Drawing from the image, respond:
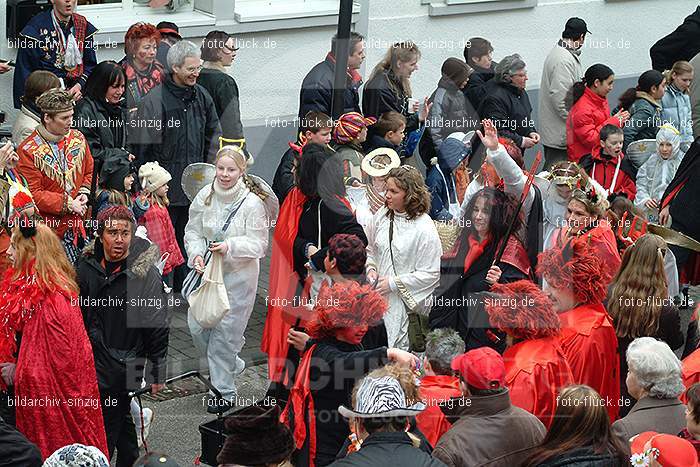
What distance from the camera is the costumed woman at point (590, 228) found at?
27.2 ft

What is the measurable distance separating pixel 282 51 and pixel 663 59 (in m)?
4.66

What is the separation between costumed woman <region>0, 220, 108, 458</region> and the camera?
7.15 m

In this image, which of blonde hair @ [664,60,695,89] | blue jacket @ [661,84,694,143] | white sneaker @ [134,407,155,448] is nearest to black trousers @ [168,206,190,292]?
white sneaker @ [134,407,155,448]

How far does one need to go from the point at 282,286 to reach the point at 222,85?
8.63 ft

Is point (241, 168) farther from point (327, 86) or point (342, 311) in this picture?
point (327, 86)

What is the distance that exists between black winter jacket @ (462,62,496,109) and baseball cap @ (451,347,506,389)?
6490 millimetres

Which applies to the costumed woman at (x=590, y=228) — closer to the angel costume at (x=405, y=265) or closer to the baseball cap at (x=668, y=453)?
the angel costume at (x=405, y=265)

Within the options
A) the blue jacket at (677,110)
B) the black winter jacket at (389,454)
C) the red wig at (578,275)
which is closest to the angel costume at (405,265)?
the red wig at (578,275)

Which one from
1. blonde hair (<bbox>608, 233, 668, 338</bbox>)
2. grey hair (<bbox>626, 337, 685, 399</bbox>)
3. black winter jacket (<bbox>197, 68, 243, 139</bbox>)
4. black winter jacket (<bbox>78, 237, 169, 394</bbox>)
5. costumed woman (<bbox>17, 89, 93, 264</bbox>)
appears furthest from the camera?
black winter jacket (<bbox>197, 68, 243, 139</bbox>)

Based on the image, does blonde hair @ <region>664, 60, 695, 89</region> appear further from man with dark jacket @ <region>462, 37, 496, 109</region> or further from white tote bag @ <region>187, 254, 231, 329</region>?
white tote bag @ <region>187, 254, 231, 329</region>

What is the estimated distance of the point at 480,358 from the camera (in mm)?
6172

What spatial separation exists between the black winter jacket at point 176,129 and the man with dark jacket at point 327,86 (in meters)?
1.01

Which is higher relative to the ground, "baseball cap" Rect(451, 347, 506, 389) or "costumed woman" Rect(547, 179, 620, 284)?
"costumed woman" Rect(547, 179, 620, 284)

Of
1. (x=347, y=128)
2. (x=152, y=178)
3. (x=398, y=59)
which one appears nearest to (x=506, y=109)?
(x=398, y=59)
